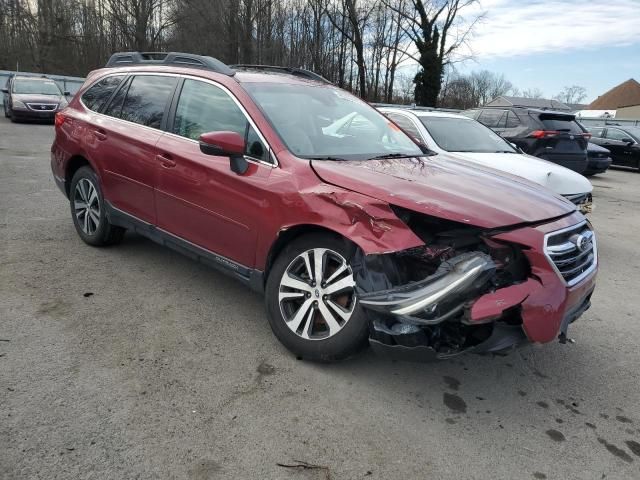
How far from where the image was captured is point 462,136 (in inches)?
274

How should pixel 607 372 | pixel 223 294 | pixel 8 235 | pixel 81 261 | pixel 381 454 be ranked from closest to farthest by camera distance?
pixel 381 454
pixel 607 372
pixel 223 294
pixel 81 261
pixel 8 235

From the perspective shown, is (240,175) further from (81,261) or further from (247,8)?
(247,8)

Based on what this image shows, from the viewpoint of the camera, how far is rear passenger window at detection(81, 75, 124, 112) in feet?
16.1

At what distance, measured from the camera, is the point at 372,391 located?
297 cm

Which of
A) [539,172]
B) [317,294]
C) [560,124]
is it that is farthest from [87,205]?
[560,124]

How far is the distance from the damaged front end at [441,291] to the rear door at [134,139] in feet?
7.28

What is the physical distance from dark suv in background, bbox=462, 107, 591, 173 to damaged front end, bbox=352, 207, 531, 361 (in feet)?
25.3

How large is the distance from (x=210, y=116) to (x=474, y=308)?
241 cm

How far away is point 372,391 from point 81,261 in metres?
3.16

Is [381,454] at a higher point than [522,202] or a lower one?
lower

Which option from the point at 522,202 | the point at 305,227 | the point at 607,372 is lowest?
the point at 607,372

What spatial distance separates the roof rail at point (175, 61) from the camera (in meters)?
4.05

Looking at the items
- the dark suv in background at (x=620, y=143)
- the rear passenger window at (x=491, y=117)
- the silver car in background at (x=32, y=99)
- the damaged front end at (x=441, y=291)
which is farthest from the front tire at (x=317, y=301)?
the dark suv in background at (x=620, y=143)

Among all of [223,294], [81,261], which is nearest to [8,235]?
[81,261]
